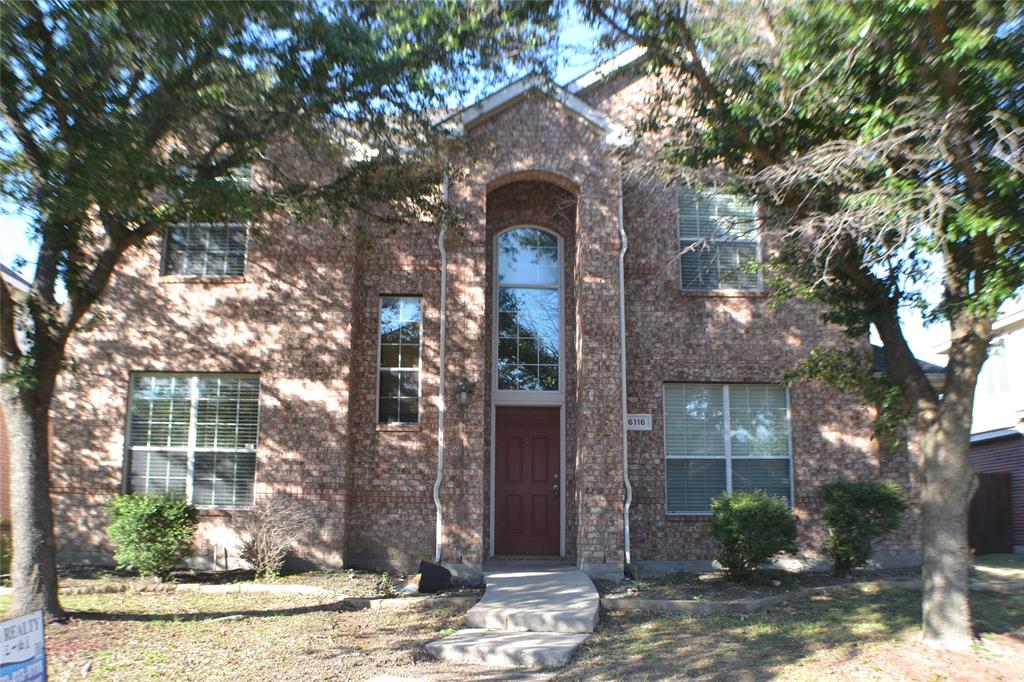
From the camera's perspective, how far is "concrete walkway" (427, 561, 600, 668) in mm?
7654

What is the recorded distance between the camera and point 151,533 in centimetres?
1023

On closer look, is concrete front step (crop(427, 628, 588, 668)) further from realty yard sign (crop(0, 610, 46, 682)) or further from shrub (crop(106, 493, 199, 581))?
shrub (crop(106, 493, 199, 581))

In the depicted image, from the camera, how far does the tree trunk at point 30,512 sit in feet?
25.8

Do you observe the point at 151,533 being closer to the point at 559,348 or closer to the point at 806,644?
the point at 559,348

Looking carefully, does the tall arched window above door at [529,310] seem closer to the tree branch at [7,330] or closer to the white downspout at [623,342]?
the white downspout at [623,342]

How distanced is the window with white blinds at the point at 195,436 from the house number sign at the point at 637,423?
5.76m

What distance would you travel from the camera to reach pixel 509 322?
1253cm

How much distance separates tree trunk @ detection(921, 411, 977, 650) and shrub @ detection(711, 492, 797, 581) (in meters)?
2.68

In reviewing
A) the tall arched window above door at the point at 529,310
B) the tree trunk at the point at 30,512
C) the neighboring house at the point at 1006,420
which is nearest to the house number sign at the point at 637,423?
the tall arched window above door at the point at 529,310

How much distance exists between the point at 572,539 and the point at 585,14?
754 cm

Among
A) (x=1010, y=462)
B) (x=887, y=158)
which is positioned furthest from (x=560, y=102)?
(x=1010, y=462)

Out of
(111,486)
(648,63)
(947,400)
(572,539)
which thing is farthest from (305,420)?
(947,400)

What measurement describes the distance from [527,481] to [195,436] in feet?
17.1

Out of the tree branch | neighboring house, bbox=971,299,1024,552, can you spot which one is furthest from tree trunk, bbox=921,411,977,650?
the tree branch
